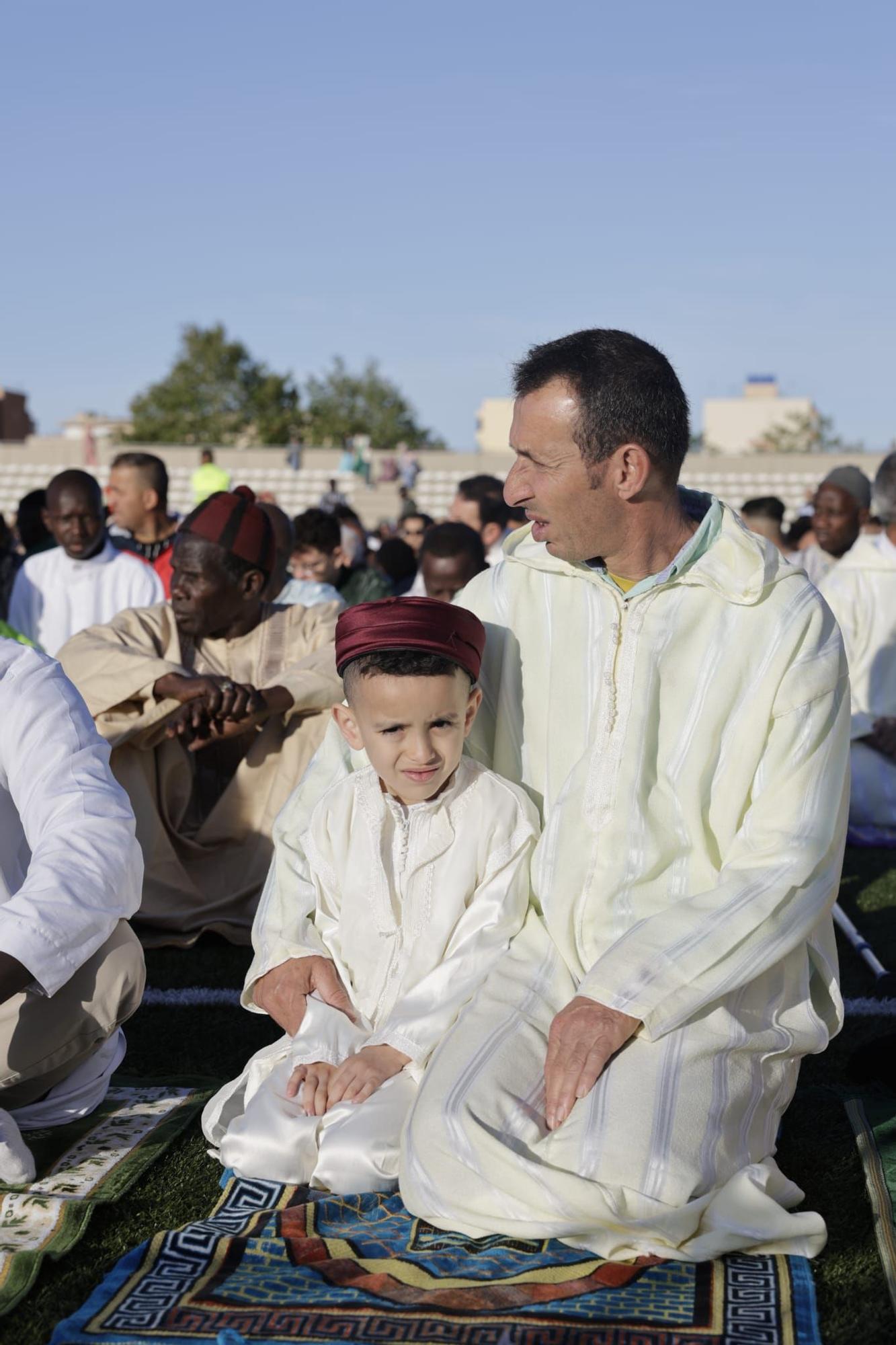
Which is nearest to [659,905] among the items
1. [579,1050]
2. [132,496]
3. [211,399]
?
[579,1050]

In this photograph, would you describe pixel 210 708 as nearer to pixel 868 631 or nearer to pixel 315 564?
pixel 315 564

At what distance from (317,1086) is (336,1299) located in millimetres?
598

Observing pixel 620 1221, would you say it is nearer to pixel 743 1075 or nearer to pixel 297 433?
pixel 743 1075

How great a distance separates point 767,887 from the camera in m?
3.23

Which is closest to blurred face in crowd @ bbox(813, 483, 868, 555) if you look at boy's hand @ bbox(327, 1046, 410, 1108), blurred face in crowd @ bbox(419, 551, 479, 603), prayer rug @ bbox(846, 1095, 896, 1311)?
blurred face in crowd @ bbox(419, 551, 479, 603)

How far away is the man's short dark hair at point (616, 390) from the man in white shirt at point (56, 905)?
1.37 m

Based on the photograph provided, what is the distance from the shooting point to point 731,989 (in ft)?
10.5

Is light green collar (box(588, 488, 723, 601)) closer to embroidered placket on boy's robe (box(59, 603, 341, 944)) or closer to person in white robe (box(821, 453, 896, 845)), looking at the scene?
embroidered placket on boy's robe (box(59, 603, 341, 944))

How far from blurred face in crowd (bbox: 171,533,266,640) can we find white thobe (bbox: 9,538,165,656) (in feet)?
7.70

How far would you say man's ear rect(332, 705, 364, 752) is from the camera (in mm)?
3594

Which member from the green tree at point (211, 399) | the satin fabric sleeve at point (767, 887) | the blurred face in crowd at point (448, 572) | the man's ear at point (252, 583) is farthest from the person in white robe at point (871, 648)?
the green tree at point (211, 399)

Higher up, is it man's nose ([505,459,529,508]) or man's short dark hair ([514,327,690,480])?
man's short dark hair ([514,327,690,480])

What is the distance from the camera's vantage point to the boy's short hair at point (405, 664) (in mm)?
3404

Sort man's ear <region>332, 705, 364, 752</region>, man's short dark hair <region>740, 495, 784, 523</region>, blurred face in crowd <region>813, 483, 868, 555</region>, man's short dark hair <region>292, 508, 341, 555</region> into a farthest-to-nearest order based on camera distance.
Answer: man's short dark hair <region>740, 495, 784, 523</region>
blurred face in crowd <region>813, 483, 868, 555</region>
man's short dark hair <region>292, 508, 341, 555</region>
man's ear <region>332, 705, 364, 752</region>
